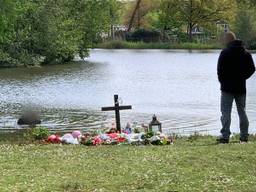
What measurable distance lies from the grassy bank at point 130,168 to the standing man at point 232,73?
137cm

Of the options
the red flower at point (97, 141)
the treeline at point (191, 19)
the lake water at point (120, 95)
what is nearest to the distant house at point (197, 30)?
the treeline at point (191, 19)

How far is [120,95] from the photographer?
28781mm

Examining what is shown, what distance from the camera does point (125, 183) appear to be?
793cm

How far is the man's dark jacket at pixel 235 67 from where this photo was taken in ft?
39.8

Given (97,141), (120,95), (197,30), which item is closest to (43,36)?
(120,95)

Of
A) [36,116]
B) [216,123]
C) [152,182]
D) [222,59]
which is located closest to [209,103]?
[216,123]

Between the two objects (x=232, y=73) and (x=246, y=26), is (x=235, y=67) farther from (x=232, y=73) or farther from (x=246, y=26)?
(x=246, y=26)

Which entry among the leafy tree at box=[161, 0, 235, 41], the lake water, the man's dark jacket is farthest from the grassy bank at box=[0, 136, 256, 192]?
the leafy tree at box=[161, 0, 235, 41]

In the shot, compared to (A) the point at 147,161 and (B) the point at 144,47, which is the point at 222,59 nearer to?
(A) the point at 147,161

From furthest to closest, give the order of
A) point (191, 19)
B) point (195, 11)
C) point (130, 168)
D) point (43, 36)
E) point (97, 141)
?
point (191, 19), point (195, 11), point (43, 36), point (97, 141), point (130, 168)

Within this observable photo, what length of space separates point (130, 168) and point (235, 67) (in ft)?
13.9

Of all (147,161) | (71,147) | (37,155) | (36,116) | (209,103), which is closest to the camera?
(147,161)

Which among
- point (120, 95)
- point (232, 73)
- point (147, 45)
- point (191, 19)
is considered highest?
point (191, 19)

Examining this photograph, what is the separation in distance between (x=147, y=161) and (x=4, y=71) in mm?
37610
